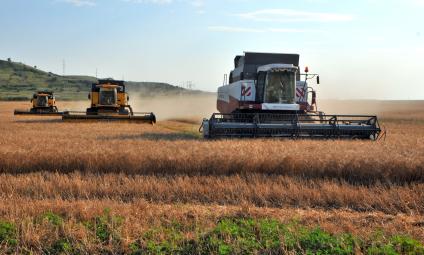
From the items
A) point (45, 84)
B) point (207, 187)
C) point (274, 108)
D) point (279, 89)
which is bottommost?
point (207, 187)

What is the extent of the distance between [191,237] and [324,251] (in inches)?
51.6

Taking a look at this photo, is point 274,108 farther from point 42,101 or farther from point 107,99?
point 42,101

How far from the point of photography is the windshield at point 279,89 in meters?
17.6

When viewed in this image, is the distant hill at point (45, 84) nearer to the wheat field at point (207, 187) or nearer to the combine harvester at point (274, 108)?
the combine harvester at point (274, 108)

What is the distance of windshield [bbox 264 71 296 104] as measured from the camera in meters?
17.6

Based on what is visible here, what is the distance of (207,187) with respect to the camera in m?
7.57

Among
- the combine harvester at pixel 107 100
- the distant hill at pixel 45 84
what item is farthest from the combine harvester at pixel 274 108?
the distant hill at pixel 45 84

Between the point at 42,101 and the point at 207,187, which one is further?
the point at 42,101

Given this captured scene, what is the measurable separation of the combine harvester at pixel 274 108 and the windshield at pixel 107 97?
879cm

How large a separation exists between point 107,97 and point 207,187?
20969 millimetres

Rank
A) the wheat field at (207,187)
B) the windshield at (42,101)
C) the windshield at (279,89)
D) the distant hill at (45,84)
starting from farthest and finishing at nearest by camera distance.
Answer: the distant hill at (45,84) < the windshield at (42,101) < the windshield at (279,89) < the wheat field at (207,187)

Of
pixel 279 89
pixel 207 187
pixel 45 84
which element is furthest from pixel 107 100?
pixel 45 84

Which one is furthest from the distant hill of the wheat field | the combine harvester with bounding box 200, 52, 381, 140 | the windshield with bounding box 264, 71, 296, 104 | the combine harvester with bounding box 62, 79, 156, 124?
the wheat field

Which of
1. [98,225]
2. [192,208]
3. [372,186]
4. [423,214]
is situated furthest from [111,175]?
[423,214]
